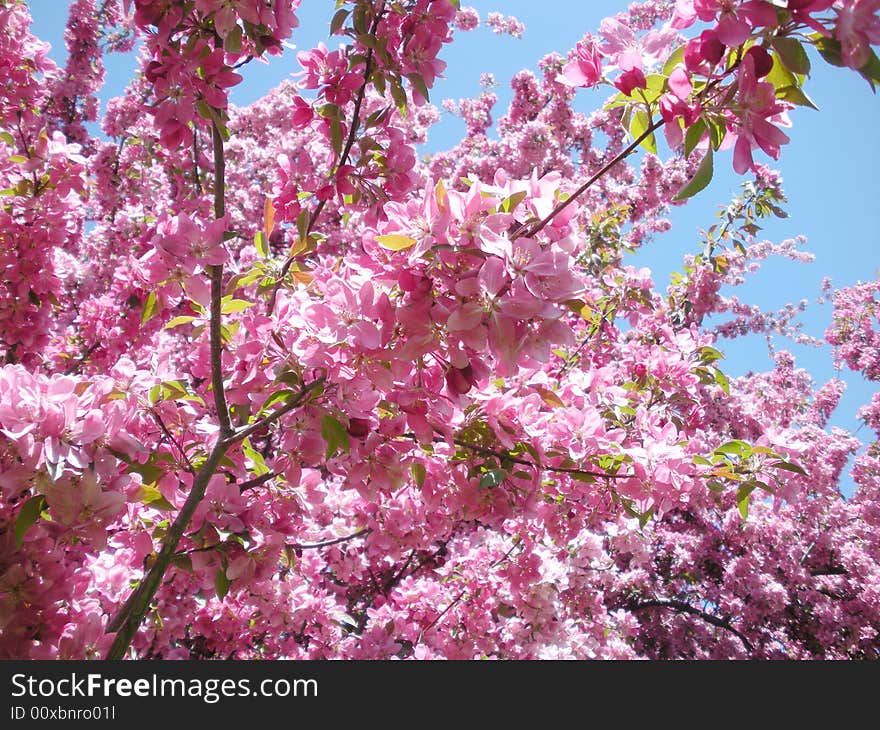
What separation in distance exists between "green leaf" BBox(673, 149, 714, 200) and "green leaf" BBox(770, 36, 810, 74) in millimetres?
189

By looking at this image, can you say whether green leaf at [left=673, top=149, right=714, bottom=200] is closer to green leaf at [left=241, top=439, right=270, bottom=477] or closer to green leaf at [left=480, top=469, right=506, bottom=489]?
green leaf at [left=480, top=469, right=506, bottom=489]

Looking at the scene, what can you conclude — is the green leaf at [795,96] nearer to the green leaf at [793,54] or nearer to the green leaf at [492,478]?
the green leaf at [793,54]

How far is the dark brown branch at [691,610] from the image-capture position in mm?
6176

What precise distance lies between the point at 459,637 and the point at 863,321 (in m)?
9.04

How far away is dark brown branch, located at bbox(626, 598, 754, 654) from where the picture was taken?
6.18 meters

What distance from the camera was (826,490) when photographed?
6.77m

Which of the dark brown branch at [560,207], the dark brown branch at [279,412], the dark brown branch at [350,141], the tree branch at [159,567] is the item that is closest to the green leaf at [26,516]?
the tree branch at [159,567]

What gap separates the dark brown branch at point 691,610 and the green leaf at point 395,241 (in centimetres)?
622

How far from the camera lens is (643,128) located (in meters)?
1.34

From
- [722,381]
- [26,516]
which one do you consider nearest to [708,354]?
[722,381]

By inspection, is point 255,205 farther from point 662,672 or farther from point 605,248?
point 662,672

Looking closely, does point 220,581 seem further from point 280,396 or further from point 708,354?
point 708,354

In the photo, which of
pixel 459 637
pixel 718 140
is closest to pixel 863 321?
pixel 459 637

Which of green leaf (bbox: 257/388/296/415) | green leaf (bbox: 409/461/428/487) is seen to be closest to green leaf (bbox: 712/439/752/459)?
green leaf (bbox: 409/461/428/487)
